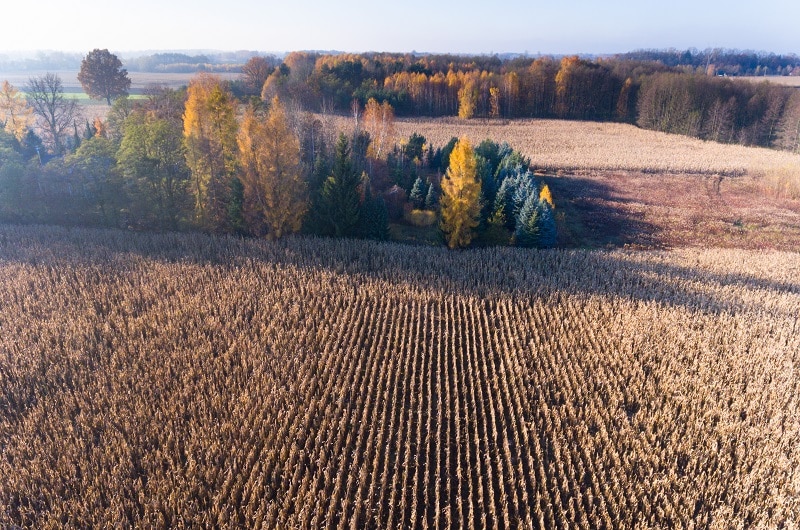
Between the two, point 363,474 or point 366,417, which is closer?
point 363,474

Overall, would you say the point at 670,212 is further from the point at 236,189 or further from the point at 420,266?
the point at 236,189

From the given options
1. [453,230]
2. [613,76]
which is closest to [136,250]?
[453,230]

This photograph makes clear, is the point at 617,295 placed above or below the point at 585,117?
below

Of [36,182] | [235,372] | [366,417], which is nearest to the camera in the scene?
[366,417]

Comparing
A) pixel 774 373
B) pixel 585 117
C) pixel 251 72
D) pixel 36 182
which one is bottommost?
pixel 774 373

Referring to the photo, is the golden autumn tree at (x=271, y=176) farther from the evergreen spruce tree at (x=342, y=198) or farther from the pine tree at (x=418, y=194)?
the pine tree at (x=418, y=194)

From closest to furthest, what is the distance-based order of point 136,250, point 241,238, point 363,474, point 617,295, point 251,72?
point 363,474 < point 617,295 < point 136,250 < point 241,238 < point 251,72

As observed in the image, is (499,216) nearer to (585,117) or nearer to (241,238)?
(241,238)

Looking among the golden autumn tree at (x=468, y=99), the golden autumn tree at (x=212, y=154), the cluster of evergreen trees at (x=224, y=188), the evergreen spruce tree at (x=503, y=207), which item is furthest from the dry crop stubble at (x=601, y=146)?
the golden autumn tree at (x=212, y=154)

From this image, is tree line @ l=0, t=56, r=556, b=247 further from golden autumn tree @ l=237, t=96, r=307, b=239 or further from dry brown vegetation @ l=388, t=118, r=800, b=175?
dry brown vegetation @ l=388, t=118, r=800, b=175
